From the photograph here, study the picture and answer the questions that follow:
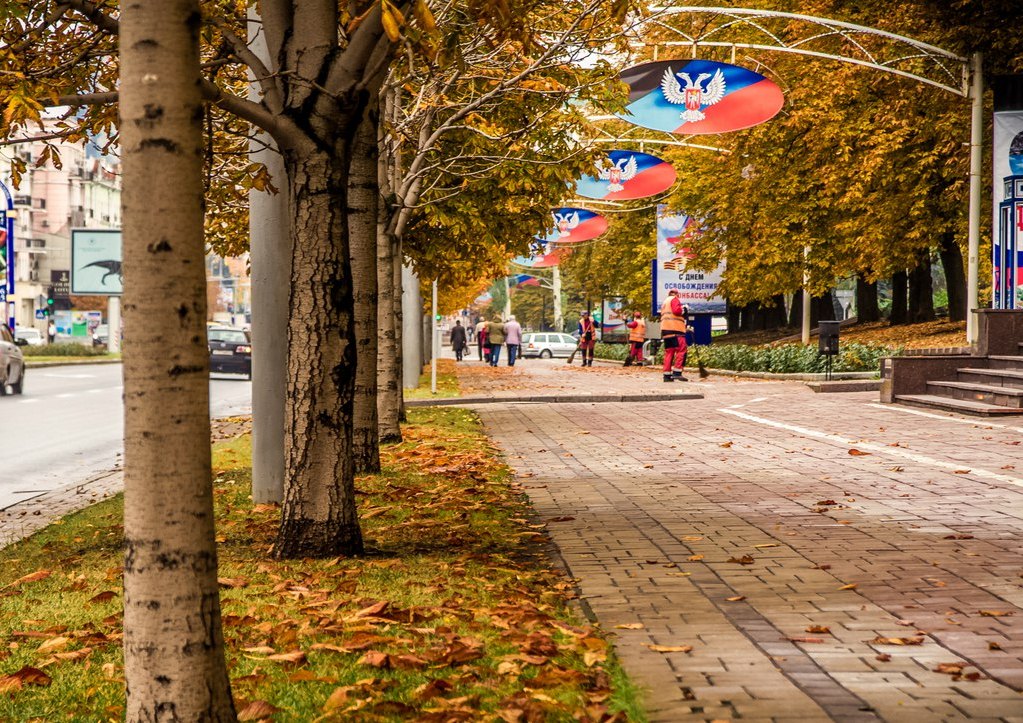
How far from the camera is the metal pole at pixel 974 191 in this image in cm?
2228

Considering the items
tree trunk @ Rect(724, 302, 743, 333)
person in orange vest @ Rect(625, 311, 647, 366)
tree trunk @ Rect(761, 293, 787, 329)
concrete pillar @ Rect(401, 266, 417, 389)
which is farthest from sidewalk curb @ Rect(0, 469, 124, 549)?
tree trunk @ Rect(724, 302, 743, 333)

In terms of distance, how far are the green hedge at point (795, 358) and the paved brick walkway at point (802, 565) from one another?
15.4 metres

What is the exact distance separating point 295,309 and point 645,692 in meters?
3.55

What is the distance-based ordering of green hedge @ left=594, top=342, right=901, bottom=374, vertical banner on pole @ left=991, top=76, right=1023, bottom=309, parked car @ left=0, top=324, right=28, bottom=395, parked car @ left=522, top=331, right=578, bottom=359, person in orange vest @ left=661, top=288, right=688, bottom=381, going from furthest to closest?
1. parked car @ left=522, top=331, right=578, bottom=359
2. green hedge @ left=594, top=342, right=901, bottom=374
3. person in orange vest @ left=661, top=288, right=688, bottom=381
4. parked car @ left=0, top=324, right=28, bottom=395
5. vertical banner on pole @ left=991, top=76, right=1023, bottom=309

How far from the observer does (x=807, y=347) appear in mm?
34969

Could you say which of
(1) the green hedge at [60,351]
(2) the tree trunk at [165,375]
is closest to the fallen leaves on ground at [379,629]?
(2) the tree trunk at [165,375]

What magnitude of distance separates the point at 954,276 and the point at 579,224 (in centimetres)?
1022

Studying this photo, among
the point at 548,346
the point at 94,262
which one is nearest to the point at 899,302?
the point at 548,346

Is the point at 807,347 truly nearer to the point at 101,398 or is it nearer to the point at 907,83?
the point at 907,83

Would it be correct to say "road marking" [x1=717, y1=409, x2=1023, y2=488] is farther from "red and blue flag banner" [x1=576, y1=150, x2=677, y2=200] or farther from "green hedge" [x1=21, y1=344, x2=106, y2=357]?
"green hedge" [x1=21, y1=344, x2=106, y2=357]

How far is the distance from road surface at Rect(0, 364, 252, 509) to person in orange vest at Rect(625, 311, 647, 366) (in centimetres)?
1462

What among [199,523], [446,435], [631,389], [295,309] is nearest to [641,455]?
[446,435]

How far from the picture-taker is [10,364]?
2961 centimetres

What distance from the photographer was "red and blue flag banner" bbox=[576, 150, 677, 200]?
2894 centimetres
